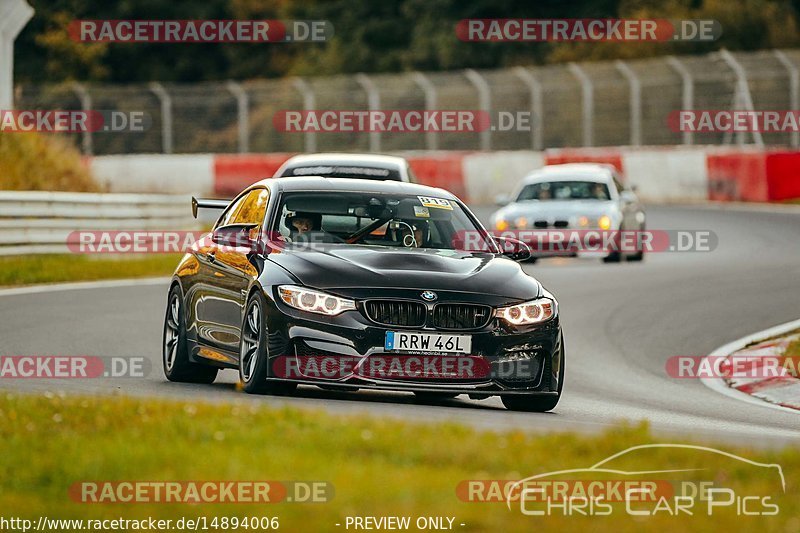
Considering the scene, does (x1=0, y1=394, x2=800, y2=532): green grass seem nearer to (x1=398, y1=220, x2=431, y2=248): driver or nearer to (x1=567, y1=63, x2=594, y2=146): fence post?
(x1=398, y1=220, x2=431, y2=248): driver

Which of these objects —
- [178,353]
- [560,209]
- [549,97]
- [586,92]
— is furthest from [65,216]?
[549,97]

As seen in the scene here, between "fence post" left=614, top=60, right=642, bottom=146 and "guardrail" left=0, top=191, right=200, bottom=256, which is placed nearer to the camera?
"guardrail" left=0, top=191, right=200, bottom=256

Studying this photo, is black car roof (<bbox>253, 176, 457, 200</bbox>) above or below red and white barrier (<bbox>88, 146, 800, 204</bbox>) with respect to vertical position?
above

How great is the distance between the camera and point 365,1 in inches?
2660

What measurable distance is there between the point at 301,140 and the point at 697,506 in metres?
51.9

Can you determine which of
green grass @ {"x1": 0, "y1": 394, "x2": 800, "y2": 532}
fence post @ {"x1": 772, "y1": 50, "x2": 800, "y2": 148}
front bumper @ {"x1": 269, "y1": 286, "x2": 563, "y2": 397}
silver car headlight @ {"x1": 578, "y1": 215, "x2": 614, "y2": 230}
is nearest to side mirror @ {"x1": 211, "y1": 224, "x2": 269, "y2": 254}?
front bumper @ {"x1": 269, "y1": 286, "x2": 563, "y2": 397}

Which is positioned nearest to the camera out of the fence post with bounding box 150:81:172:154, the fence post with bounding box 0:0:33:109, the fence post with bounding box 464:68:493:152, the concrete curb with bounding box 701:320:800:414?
the concrete curb with bounding box 701:320:800:414

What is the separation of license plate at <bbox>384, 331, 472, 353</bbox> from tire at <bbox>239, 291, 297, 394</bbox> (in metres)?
0.69

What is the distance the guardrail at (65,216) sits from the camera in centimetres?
2247

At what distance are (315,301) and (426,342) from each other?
70 cm

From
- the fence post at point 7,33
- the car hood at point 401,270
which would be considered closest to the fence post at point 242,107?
the fence post at point 7,33

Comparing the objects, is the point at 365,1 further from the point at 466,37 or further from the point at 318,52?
the point at 466,37

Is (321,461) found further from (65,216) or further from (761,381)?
(65,216)

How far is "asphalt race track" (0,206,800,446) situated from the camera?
10.8 meters
